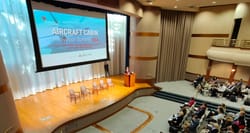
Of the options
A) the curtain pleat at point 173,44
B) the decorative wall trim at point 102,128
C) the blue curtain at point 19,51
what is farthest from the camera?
the curtain pleat at point 173,44

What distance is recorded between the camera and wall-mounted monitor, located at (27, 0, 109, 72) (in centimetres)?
397

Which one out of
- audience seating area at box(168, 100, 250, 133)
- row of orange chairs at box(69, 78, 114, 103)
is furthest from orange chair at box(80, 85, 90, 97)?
audience seating area at box(168, 100, 250, 133)

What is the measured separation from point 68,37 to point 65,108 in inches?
91.6

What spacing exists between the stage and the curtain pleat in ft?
9.70

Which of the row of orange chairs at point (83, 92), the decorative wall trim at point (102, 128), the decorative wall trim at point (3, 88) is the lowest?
the decorative wall trim at point (102, 128)

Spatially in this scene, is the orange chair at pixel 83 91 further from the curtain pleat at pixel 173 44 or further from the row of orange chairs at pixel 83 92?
the curtain pleat at pixel 173 44

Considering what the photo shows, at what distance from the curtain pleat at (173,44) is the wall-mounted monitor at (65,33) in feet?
11.3

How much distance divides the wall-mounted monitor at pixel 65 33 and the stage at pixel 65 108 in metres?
1.16

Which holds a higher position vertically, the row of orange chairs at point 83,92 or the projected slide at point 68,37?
the projected slide at point 68,37

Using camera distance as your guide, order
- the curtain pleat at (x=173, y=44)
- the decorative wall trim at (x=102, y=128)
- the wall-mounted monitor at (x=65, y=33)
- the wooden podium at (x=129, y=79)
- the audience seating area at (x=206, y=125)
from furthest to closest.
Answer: the curtain pleat at (x=173, y=44) → the wooden podium at (x=129, y=79) → the wall-mounted monitor at (x=65, y=33) → the decorative wall trim at (x=102, y=128) → the audience seating area at (x=206, y=125)

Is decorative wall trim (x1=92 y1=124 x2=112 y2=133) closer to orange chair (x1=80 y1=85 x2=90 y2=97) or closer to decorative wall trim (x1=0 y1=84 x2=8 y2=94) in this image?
orange chair (x1=80 y1=85 x2=90 y2=97)

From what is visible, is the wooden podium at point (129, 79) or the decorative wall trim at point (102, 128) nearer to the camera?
the decorative wall trim at point (102, 128)

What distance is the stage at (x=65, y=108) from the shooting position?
3460 mm

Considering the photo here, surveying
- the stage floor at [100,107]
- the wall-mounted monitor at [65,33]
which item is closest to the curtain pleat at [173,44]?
the stage floor at [100,107]
